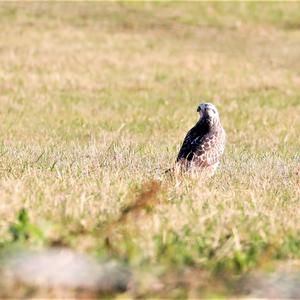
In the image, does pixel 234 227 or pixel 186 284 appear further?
pixel 234 227

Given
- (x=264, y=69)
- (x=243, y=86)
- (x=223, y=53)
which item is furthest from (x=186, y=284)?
(x=223, y=53)

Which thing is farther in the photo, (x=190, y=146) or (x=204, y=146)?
(x=190, y=146)

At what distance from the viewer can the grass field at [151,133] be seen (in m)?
5.21

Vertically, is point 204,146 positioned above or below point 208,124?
below

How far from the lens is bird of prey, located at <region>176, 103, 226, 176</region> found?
9703 mm

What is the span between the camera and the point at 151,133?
17.7 metres

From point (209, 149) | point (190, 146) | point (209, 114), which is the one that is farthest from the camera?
point (209, 114)

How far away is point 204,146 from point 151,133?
7730 mm

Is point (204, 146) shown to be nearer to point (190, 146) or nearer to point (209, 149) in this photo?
point (209, 149)

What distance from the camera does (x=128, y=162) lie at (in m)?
10.1

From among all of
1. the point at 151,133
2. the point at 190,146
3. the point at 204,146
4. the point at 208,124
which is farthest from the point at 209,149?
the point at 151,133

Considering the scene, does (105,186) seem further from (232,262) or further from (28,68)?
(28,68)

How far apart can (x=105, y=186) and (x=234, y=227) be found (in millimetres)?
1678

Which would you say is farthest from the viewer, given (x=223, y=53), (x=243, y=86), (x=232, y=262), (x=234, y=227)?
(x=223, y=53)
